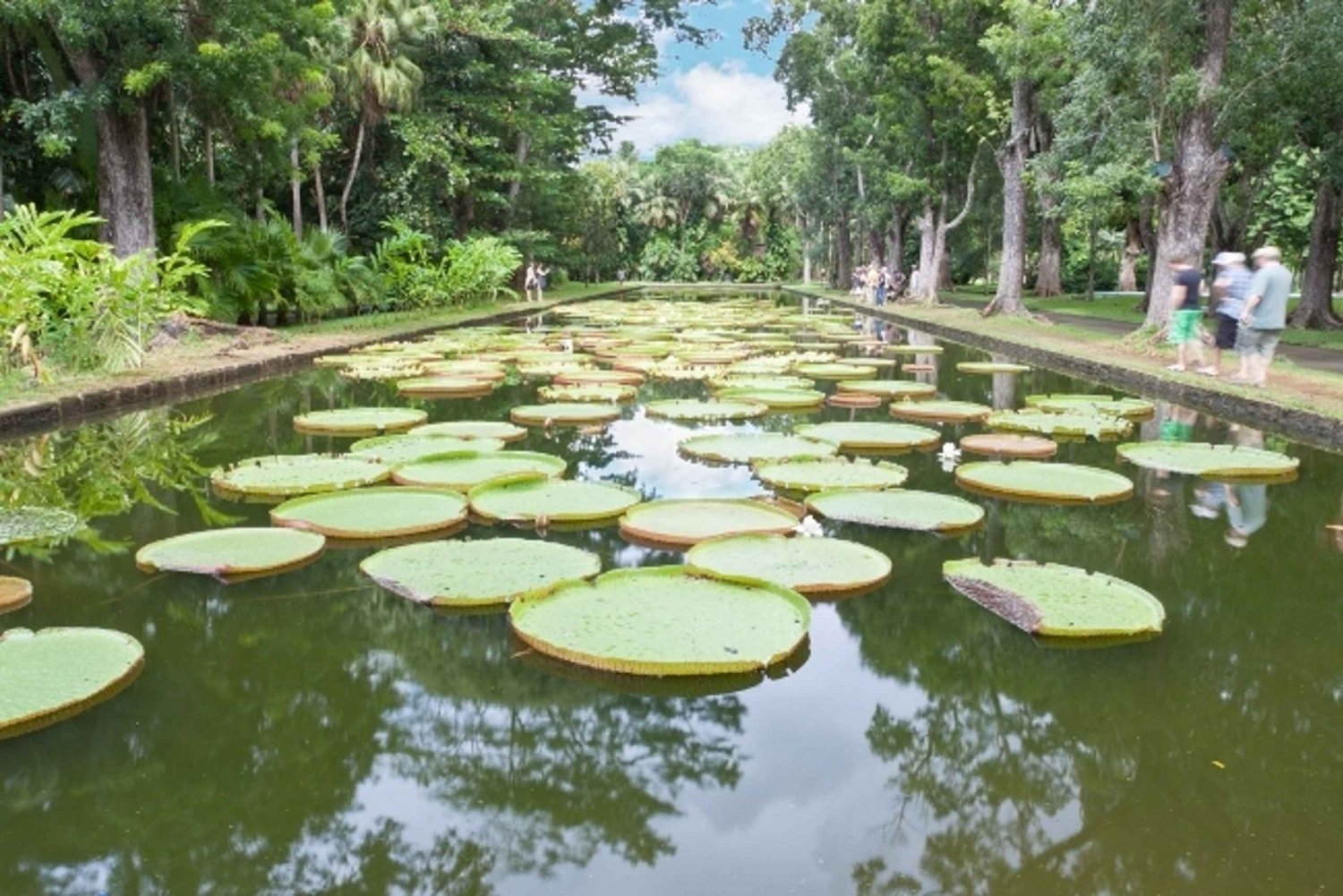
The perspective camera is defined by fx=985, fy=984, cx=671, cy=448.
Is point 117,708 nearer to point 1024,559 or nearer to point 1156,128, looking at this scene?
point 1024,559

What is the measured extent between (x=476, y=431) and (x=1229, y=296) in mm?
7289

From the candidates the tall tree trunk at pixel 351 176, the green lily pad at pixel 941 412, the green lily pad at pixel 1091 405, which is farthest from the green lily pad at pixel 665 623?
the tall tree trunk at pixel 351 176

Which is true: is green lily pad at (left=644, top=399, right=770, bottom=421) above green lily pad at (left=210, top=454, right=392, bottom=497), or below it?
above

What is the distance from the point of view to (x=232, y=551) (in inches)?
170

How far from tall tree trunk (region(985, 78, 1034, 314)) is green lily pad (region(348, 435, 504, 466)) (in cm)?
1475

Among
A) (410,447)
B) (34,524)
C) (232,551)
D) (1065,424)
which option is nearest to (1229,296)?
(1065,424)

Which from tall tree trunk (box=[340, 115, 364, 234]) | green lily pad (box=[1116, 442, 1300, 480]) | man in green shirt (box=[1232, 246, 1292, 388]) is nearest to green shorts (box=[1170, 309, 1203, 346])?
man in green shirt (box=[1232, 246, 1292, 388])

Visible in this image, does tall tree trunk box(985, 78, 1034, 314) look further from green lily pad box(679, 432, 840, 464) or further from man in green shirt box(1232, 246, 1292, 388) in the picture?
green lily pad box(679, 432, 840, 464)

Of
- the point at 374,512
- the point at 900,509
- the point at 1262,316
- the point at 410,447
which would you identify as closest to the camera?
the point at 374,512

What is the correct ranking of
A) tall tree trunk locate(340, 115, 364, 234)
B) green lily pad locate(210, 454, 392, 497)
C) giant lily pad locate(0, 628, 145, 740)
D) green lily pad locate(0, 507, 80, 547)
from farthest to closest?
tall tree trunk locate(340, 115, 364, 234) → green lily pad locate(210, 454, 392, 497) → green lily pad locate(0, 507, 80, 547) → giant lily pad locate(0, 628, 145, 740)

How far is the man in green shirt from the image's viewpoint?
8445 mm

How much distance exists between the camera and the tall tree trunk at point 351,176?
69.1ft

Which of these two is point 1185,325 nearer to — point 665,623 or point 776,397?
point 776,397

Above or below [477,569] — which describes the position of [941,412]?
above
